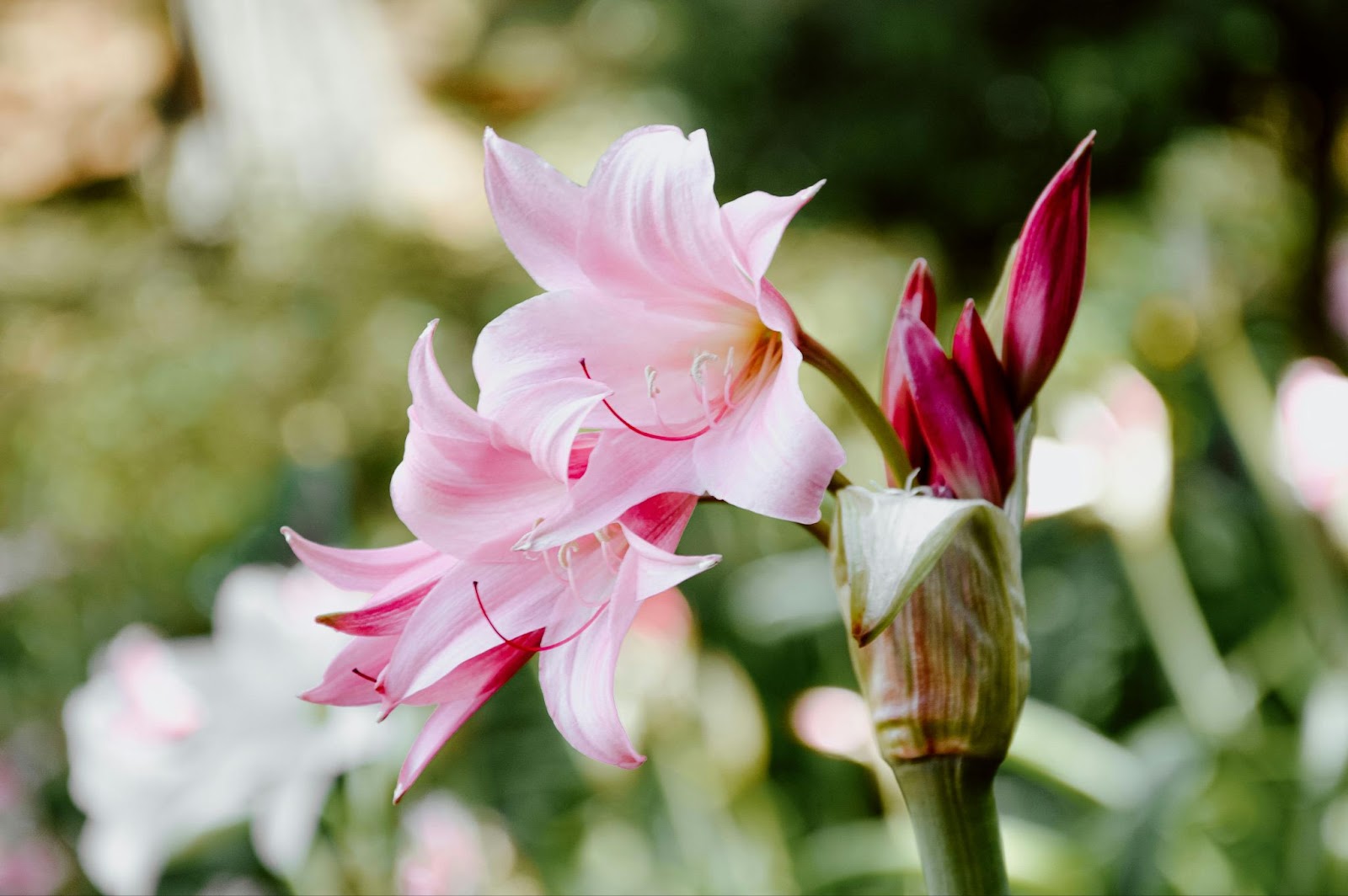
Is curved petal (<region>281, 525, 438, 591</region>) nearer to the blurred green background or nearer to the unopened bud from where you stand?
the unopened bud

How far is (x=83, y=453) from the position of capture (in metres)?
2.98

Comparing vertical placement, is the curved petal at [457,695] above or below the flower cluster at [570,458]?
below

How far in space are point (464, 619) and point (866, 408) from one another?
0.44ft

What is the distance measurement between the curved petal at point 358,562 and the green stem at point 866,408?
0.13 meters

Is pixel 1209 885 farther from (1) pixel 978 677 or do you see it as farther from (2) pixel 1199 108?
(2) pixel 1199 108

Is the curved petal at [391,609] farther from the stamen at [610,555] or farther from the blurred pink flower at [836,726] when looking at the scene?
the blurred pink flower at [836,726]

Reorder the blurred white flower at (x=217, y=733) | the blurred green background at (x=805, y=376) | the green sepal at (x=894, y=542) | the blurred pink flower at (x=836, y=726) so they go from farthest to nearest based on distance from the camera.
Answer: the blurred green background at (x=805, y=376), the blurred pink flower at (x=836, y=726), the blurred white flower at (x=217, y=733), the green sepal at (x=894, y=542)

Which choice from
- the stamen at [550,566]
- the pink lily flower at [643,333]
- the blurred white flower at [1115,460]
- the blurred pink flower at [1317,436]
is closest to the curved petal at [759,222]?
the pink lily flower at [643,333]

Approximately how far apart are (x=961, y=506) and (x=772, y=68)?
253cm

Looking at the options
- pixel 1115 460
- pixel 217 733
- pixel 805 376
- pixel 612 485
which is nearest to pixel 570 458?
pixel 612 485

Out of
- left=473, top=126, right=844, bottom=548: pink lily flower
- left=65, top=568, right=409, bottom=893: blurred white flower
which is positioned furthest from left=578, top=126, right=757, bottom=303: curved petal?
left=65, top=568, right=409, bottom=893: blurred white flower

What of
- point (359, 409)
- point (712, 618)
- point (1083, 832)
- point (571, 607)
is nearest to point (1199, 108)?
point (712, 618)

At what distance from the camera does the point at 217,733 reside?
2.79 feet

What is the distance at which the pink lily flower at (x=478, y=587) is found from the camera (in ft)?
0.99
